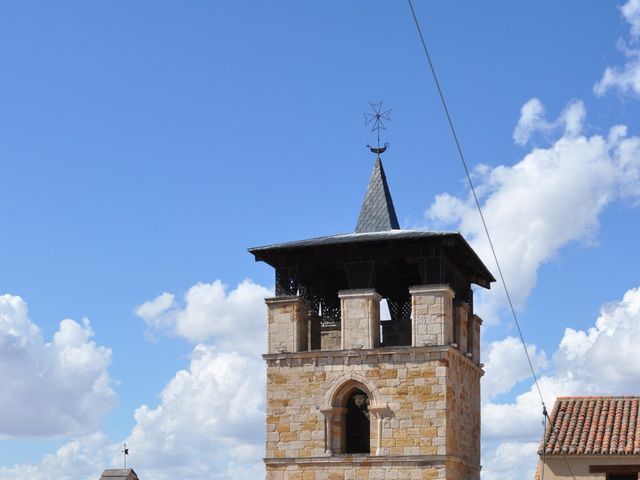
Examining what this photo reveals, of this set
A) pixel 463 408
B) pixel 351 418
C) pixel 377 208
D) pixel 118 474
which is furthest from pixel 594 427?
pixel 118 474

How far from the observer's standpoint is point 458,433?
92.4 feet

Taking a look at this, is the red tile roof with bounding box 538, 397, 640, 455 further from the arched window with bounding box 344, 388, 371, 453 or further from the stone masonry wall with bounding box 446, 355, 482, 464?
the arched window with bounding box 344, 388, 371, 453

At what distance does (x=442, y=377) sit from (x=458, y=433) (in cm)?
172

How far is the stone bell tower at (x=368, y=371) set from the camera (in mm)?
27125

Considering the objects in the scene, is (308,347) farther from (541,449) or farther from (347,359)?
(541,449)

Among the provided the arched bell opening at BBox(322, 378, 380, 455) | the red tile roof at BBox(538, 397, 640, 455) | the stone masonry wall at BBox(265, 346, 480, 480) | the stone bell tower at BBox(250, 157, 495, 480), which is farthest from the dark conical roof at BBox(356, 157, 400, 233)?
the red tile roof at BBox(538, 397, 640, 455)

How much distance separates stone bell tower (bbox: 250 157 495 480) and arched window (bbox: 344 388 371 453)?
0.02 meters

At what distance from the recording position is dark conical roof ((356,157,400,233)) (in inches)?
1176

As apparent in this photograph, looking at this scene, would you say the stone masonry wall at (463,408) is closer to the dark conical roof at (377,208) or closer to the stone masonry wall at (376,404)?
the stone masonry wall at (376,404)

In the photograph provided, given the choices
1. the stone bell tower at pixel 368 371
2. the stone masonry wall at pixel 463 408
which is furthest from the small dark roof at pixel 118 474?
the stone masonry wall at pixel 463 408

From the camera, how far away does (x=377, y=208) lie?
30.3 meters

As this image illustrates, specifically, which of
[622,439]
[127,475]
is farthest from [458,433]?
[127,475]

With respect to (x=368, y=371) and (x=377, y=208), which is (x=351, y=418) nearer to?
(x=368, y=371)

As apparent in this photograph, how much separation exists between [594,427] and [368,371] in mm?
5335
